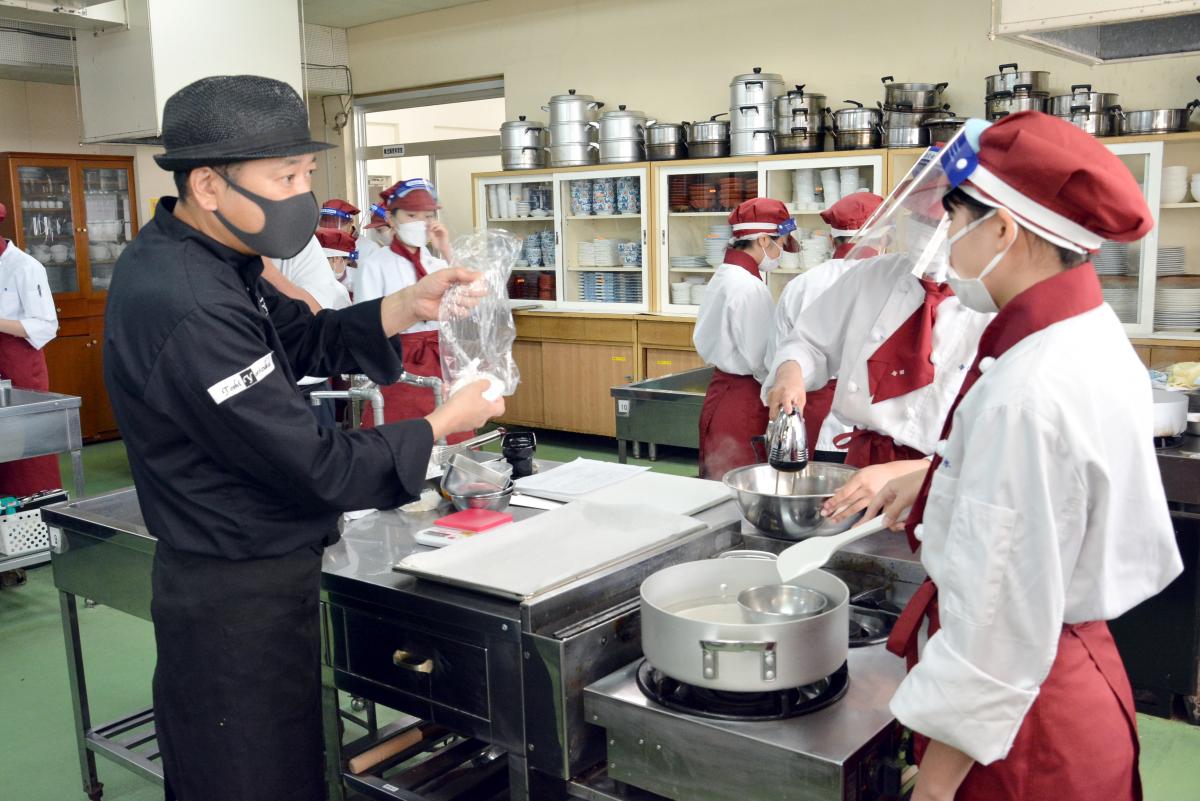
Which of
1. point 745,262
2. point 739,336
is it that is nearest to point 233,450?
point 739,336

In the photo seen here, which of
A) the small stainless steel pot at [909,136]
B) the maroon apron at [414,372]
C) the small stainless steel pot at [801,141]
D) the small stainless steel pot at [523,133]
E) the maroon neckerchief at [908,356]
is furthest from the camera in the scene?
the small stainless steel pot at [523,133]

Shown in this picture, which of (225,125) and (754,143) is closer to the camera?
(225,125)

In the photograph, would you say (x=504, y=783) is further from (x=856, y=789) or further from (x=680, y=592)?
(x=856, y=789)

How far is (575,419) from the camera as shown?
24.3ft

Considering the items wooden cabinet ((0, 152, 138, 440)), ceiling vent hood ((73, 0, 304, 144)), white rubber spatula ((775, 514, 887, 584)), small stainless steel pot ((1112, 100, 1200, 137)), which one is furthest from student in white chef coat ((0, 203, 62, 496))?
small stainless steel pot ((1112, 100, 1200, 137))

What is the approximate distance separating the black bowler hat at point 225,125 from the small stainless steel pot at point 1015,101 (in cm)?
470

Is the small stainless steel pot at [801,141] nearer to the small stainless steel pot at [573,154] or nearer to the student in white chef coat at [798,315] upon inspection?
the small stainless steel pot at [573,154]

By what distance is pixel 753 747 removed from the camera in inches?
54.9

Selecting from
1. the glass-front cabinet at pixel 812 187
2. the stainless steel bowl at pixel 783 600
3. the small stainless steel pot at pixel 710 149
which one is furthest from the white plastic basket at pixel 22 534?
the small stainless steel pot at pixel 710 149

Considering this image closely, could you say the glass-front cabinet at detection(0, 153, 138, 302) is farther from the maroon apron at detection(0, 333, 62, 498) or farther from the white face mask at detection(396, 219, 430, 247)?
the white face mask at detection(396, 219, 430, 247)

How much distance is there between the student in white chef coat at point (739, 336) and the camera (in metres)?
4.06

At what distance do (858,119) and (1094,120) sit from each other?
1258 mm

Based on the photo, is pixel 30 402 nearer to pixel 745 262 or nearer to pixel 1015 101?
Answer: pixel 745 262

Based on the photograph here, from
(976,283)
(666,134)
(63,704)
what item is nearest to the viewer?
(976,283)
